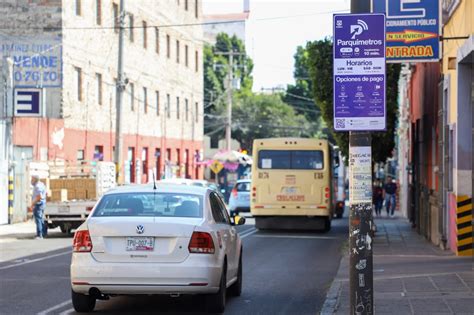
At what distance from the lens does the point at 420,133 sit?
95.3 ft

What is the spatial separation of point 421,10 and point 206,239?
30.3ft

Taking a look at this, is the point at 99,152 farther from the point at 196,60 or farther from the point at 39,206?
the point at 196,60

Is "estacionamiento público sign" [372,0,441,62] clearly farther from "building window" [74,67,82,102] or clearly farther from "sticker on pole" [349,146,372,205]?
"building window" [74,67,82,102]

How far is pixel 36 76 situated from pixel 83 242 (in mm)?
24661

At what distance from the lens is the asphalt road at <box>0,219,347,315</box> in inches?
476

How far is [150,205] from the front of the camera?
11.7 metres

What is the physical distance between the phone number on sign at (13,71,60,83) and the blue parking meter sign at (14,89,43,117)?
3137 millimetres

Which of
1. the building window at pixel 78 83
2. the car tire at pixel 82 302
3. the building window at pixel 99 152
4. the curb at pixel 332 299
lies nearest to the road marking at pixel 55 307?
the car tire at pixel 82 302

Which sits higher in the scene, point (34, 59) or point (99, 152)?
point (34, 59)

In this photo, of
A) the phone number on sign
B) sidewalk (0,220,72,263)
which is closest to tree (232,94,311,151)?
the phone number on sign

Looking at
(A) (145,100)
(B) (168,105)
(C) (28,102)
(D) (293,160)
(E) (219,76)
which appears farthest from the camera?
(E) (219,76)

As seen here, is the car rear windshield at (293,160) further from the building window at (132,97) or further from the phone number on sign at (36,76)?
the building window at (132,97)

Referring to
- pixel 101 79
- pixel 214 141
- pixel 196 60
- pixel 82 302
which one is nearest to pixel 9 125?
pixel 101 79

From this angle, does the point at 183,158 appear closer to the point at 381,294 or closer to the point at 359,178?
the point at 381,294
